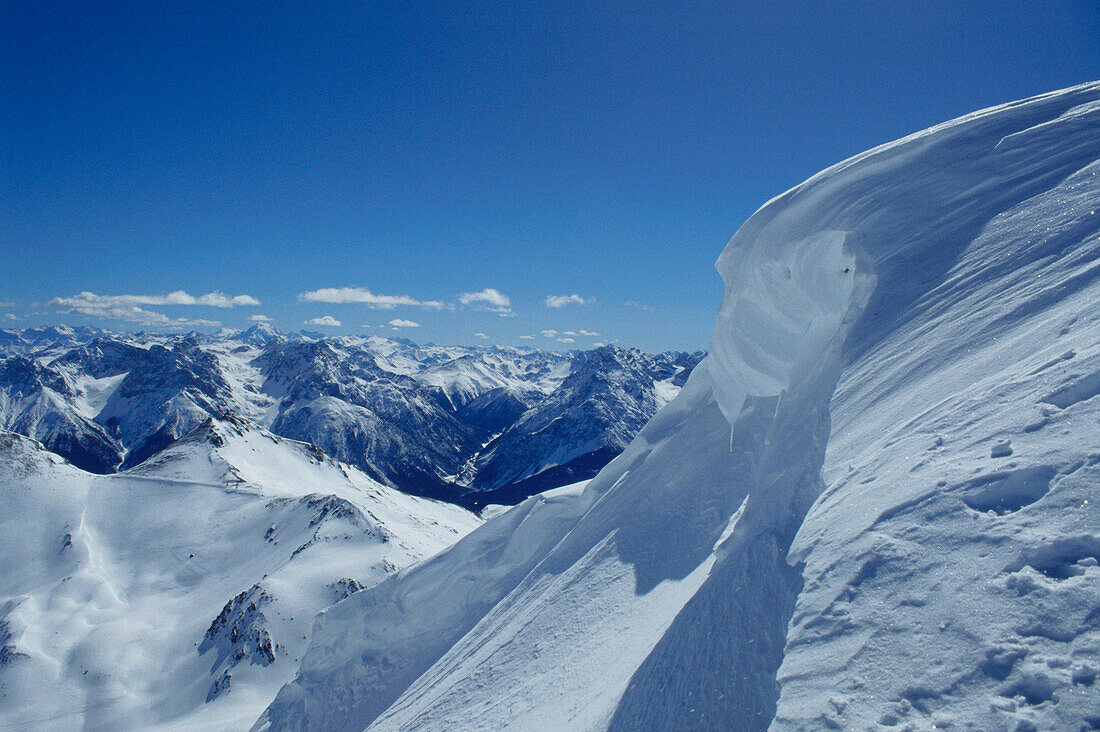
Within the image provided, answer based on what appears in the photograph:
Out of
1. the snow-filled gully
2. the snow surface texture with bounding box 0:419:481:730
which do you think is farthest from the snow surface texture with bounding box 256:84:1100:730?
the snow surface texture with bounding box 0:419:481:730

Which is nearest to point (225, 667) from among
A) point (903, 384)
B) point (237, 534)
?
point (237, 534)

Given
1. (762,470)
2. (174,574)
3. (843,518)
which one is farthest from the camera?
(174,574)

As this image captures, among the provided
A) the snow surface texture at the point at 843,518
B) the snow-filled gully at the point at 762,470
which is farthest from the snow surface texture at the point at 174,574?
the snow-filled gully at the point at 762,470

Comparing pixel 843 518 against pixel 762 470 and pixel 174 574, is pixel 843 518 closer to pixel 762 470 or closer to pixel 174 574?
pixel 762 470

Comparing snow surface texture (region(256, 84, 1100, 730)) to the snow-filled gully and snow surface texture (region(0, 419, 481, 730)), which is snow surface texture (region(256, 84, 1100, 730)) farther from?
snow surface texture (region(0, 419, 481, 730))

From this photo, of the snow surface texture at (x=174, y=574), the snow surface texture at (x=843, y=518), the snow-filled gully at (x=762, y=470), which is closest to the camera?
the snow surface texture at (x=843, y=518)

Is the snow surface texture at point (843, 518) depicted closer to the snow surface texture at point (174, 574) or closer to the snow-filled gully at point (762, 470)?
the snow-filled gully at point (762, 470)

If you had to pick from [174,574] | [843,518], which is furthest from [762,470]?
[174,574]
